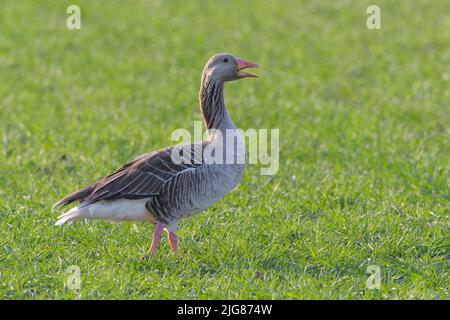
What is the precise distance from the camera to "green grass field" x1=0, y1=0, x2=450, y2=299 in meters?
6.48

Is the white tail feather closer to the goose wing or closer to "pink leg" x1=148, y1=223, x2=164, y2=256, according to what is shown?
the goose wing

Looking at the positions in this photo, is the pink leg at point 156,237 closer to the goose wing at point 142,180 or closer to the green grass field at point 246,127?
the green grass field at point 246,127

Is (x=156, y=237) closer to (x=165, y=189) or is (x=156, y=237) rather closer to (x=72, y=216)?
(x=165, y=189)

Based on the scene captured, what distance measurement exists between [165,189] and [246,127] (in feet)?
14.8

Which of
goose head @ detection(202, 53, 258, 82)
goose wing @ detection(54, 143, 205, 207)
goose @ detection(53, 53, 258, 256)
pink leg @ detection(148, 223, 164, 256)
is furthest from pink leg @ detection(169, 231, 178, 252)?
goose head @ detection(202, 53, 258, 82)

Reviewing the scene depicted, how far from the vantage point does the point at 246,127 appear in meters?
11.1

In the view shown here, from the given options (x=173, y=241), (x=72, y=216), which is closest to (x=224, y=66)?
(x=173, y=241)

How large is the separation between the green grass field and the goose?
36 centimetres

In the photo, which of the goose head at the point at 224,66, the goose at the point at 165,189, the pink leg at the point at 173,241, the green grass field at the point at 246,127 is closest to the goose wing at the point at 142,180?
the goose at the point at 165,189

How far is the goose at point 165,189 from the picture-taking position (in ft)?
21.9

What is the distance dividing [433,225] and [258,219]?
5.54ft

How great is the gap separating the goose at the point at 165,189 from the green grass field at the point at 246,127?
0.36m

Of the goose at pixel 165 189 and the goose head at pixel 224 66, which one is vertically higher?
the goose head at pixel 224 66

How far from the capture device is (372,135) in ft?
34.4
